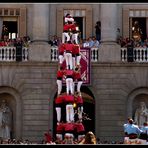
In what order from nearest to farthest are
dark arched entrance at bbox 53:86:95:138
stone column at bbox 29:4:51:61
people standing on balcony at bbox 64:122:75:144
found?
people standing on balcony at bbox 64:122:75:144 < stone column at bbox 29:4:51:61 < dark arched entrance at bbox 53:86:95:138

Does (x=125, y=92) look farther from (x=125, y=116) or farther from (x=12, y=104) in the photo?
(x=12, y=104)

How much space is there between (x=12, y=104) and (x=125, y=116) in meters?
7.05

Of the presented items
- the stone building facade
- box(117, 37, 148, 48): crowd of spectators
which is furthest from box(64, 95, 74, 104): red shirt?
box(117, 37, 148, 48): crowd of spectators

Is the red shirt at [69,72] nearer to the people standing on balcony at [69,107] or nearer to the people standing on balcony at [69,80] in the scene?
the people standing on balcony at [69,80]

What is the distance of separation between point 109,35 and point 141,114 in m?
5.36

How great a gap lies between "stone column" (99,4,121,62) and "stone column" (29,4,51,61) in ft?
11.5

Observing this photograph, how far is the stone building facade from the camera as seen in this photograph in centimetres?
2938

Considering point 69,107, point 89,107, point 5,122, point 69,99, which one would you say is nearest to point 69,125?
point 69,107

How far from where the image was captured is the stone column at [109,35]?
1187 inches

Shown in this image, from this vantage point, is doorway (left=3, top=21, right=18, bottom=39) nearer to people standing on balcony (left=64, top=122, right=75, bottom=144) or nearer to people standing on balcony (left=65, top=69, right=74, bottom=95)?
people standing on balcony (left=65, top=69, right=74, bottom=95)

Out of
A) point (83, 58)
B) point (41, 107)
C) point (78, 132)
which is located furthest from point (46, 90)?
point (78, 132)

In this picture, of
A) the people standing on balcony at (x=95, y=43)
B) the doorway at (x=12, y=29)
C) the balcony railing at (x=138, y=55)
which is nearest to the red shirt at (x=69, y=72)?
the people standing on balcony at (x=95, y=43)

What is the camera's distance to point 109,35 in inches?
1203

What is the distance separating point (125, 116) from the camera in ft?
96.9
